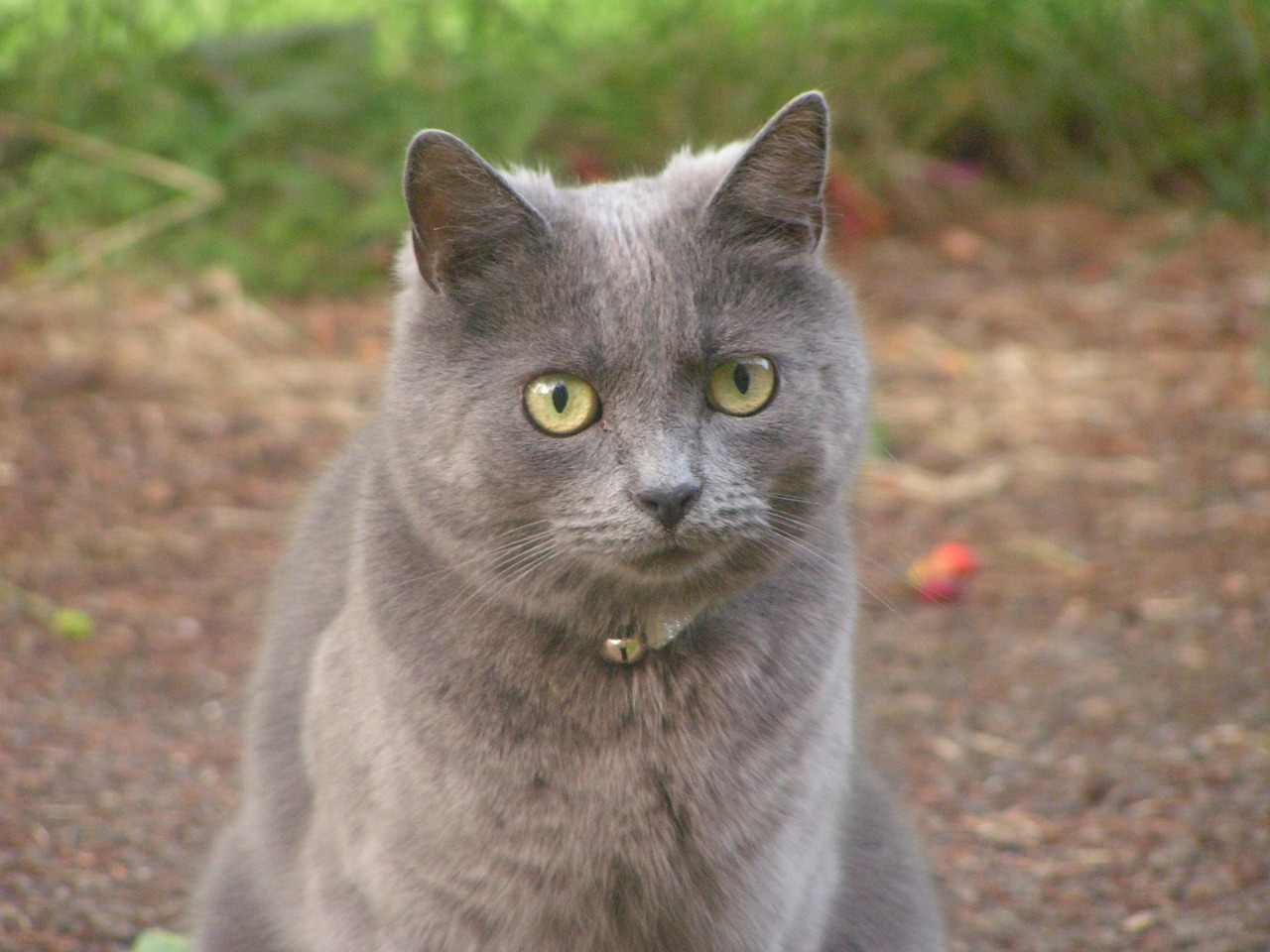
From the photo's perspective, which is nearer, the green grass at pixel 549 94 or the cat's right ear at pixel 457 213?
the cat's right ear at pixel 457 213

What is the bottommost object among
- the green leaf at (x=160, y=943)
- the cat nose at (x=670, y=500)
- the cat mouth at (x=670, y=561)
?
the green leaf at (x=160, y=943)

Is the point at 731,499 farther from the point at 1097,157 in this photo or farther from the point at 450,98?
the point at 1097,157

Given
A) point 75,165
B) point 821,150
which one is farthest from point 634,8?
point 821,150

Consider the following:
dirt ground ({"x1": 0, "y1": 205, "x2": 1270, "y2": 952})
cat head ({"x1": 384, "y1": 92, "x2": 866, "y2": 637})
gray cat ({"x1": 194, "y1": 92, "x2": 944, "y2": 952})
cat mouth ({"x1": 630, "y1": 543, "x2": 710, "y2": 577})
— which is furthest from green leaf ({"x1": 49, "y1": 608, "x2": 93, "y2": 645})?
cat mouth ({"x1": 630, "y1": 543, "x2": 710, "y2": 577})

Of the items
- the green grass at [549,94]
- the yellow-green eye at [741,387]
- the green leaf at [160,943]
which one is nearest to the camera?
the yellow-green eye at [741,387]

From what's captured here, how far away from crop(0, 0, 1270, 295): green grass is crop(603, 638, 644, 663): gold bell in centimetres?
284

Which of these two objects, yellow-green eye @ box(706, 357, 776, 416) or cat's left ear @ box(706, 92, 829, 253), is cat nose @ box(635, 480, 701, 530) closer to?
yellow-green eye @ box(706, 357, 776, 416)

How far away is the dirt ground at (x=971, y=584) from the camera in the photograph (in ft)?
7.72

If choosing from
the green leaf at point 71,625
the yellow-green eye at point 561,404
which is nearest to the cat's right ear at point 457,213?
the yellow-green eye at point 561,404

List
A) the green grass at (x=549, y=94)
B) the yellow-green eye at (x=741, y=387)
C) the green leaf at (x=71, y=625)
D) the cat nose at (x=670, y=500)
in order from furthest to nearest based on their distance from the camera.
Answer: the green grass at (x=549, y=94), the green leaf at (x=71, y=625), the yellow-green eye at (x=741, y=387), the cat nose at (x=670, y=500)

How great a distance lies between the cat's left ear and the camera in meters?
1.62

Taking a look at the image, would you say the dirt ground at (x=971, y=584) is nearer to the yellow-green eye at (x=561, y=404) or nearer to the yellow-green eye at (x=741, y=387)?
the yellow-green eye at (x=741, y=387)

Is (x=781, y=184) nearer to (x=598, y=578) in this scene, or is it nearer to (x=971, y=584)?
(x=598, y=578)

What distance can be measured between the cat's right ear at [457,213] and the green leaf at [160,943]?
1.10 m
